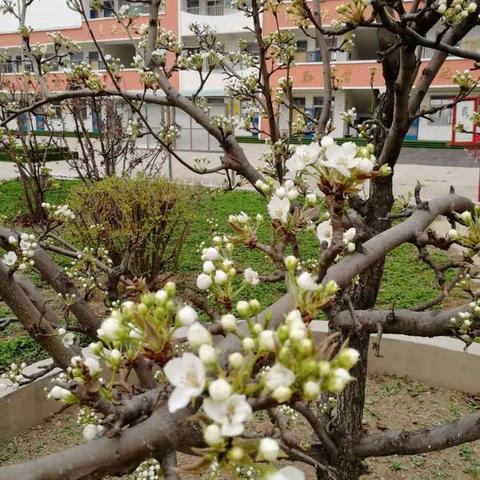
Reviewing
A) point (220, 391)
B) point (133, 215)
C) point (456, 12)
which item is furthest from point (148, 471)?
point (133, 215)

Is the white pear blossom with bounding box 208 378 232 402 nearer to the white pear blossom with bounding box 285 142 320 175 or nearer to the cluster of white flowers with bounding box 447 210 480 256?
the white pear blossom with bounding box 285 142 320 175

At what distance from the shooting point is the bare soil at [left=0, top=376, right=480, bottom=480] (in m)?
3.31

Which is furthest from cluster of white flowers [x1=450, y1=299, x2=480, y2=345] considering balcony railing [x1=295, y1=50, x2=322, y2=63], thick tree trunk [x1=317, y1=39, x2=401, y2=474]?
balcony railing [x1=295, y1=50, x2=322, y2=63]

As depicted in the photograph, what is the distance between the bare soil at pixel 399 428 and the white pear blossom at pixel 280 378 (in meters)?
2.49

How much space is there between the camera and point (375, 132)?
2.87m

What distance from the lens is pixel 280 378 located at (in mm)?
778

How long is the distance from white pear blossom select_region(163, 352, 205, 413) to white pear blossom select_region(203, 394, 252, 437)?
3 cm

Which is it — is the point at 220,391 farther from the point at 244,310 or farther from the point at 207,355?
the point at 244,310

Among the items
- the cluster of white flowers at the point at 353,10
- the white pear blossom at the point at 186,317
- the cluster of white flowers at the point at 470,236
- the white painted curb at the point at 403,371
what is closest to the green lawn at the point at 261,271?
the white painted curb at the point at 403,371

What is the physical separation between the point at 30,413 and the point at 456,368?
3041mm

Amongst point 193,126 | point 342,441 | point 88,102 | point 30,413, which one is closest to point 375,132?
point 342,441

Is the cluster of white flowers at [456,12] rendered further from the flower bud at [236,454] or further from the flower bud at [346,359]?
the flower bud at [236,454]

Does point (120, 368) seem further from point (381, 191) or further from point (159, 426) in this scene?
point (381, 191)

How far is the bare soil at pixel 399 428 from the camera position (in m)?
3.31
